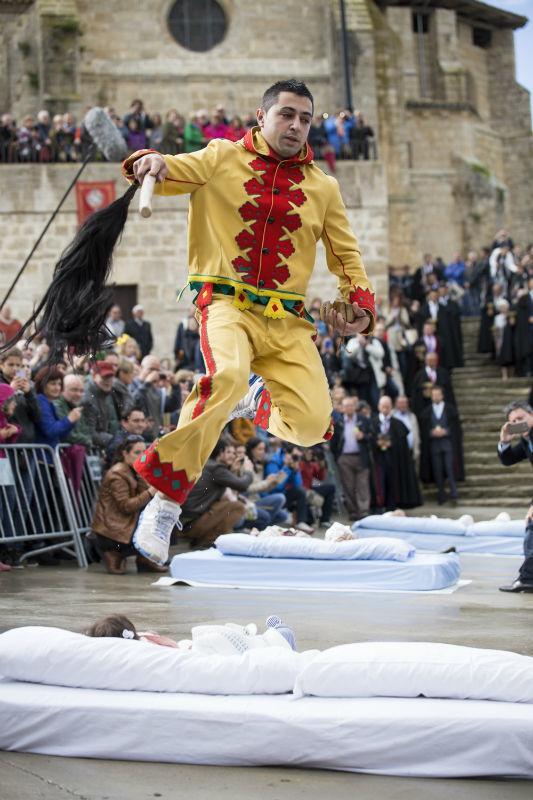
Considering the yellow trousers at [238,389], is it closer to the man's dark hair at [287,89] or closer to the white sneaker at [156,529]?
the white sneaker at [156,529]

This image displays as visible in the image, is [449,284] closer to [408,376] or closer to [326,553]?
[408,376]

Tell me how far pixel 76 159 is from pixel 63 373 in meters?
15.4

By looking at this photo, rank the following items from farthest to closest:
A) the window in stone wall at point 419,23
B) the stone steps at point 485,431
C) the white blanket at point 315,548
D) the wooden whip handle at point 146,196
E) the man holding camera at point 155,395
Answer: the window in stone wall at point 419,23, the stone steps at point 485,431, the man holding camera at point 155,395, the white blanket at point 315,548, the wooden whip handle at point 146,196

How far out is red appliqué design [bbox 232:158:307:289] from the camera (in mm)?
6531

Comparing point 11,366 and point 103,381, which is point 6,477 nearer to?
point 11,366

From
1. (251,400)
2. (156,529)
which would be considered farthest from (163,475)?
(251,400)

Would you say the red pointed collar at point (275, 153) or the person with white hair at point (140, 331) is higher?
the red pointed collar at point (275, 153)

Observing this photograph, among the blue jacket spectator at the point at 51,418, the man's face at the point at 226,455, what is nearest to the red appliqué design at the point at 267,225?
the blue jacket spectator at the point at 51,418

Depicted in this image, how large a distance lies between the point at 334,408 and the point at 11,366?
25.0 ft

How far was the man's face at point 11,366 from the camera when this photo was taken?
442 inches

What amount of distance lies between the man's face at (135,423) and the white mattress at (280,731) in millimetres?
7067

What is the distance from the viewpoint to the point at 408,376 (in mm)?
21906

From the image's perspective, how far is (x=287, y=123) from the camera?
6.44 meters

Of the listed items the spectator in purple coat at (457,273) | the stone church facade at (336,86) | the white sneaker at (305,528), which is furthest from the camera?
the spectator in purple coat at (457,273)
